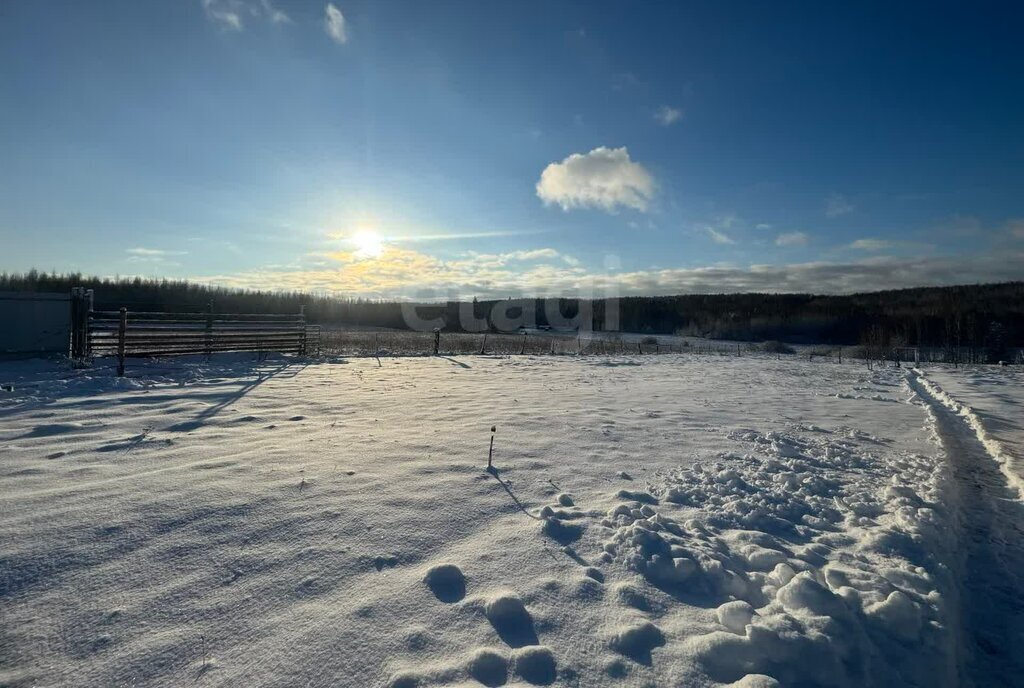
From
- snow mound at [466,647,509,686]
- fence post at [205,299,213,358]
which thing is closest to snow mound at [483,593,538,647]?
snow mound at [466,647,509,686]

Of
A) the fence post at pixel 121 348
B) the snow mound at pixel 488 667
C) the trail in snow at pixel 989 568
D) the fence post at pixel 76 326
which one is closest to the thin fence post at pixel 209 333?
the fence post at pixel 76 326

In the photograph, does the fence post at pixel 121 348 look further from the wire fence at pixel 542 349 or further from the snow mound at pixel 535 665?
the snow mound at pixel 535 665

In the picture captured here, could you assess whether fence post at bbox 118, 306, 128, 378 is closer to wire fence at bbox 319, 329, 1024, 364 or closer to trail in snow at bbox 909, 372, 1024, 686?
wire fence at bbox 319, 329, 1024, 364

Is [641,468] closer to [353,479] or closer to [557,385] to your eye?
[353,479]

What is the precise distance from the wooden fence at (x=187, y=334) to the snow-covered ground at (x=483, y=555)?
627cm

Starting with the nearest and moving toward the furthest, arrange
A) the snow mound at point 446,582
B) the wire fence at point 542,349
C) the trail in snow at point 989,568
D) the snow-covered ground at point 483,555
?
the snow-covered ground at point 483,555, the trail in snow at point 989,568, the snow mound at point 446,582, the wire fence at point 542,349

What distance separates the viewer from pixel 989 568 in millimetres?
3832

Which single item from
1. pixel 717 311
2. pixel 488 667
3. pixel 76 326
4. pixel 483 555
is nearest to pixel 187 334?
pixel 76 326

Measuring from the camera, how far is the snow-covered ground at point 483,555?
96.8 inches

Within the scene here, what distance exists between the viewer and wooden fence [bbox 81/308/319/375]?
42.3 feet

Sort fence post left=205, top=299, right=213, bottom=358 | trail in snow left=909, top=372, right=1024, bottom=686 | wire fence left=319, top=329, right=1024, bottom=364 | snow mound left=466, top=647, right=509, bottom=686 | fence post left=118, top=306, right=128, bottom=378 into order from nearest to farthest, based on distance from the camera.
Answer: snow mound left=466, top=647, right=509, bottom=686 < trail in snow left=909, top=372, right=1024, bottom=686 < fence post left=118, top=306, right=128, bottom=378 < fence post left=205, top=299, right=213, bottom=358 < wire fence left=319, top=329, right=1024, bottom=364

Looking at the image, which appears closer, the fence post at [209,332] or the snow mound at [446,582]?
the snow mound at [446,582]

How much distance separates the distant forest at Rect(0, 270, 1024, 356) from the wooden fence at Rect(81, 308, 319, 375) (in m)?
46.7

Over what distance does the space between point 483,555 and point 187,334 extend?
51.7ft
